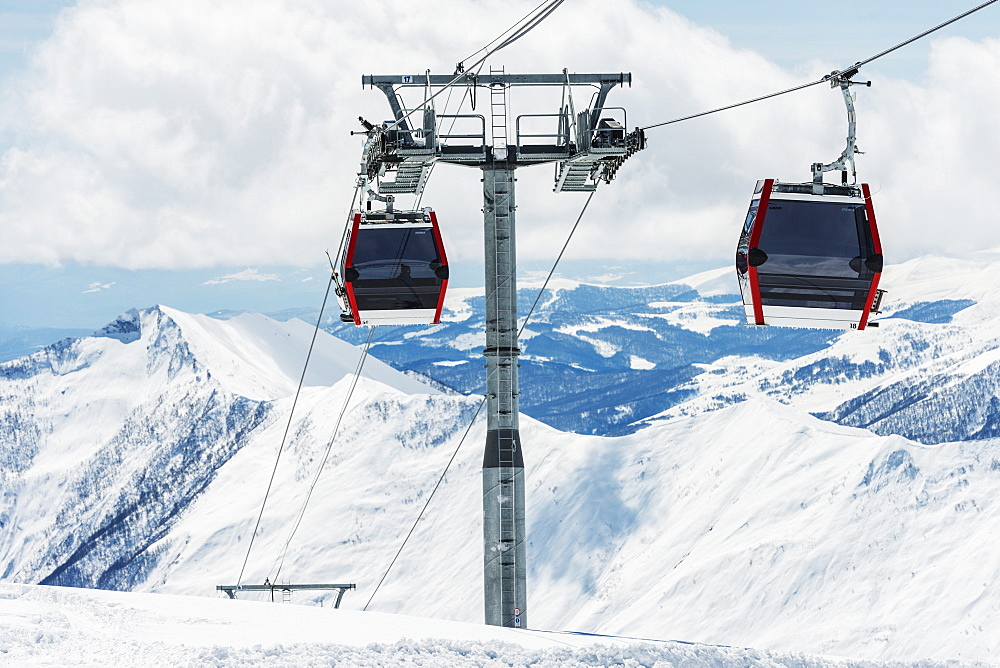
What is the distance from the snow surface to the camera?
30.7 feet

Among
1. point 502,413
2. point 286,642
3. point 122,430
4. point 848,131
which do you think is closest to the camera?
point 286,642

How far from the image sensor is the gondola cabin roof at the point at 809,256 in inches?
492

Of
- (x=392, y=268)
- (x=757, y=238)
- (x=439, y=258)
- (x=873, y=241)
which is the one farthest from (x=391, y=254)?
(x=873, y=241)

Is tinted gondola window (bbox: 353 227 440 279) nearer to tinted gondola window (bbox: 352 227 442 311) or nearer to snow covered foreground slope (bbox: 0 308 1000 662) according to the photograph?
tinted gondola window (bbox: 352 227 442 311)

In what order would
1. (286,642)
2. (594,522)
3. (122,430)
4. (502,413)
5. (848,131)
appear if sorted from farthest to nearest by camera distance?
(122,430) < (594,522) < (502,413) < (848,131) < (286,642)

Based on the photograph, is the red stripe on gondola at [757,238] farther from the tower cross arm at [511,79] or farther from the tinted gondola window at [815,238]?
the tower cross arm at [511,79]

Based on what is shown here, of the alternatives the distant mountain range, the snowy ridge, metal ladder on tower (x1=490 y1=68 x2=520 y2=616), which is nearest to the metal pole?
metal ladder on tower (x1=490 y1=68 x2=520 y2=616)

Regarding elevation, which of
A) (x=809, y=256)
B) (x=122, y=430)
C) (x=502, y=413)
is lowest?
(x=122, y=430)

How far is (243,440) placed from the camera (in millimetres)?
69688

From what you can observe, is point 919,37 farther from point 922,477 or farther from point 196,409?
point 196,409

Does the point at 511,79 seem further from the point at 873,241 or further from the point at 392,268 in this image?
the point at 873,241

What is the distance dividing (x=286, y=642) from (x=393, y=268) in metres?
6.32

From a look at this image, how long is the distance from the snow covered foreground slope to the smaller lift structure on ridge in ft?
68.8

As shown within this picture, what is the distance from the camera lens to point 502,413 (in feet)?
49.3
